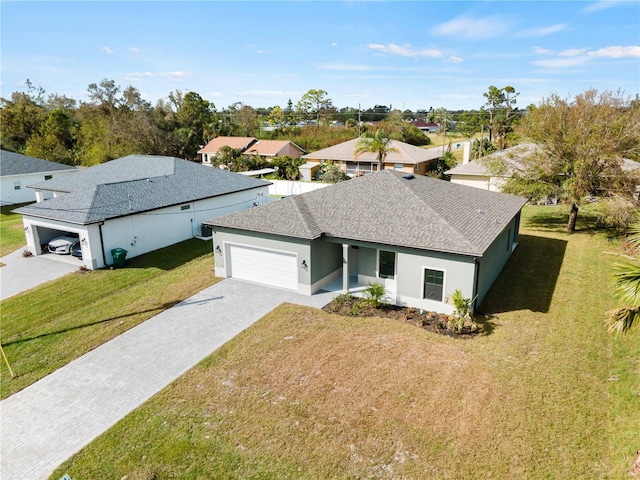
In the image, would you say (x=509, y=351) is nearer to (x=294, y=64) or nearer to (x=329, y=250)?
(x=329, y=250)

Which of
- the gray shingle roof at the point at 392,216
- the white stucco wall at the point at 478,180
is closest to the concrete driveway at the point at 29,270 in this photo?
the gray shingle roof at the point at 392,216

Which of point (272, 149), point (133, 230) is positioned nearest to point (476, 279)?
point (133, 230)

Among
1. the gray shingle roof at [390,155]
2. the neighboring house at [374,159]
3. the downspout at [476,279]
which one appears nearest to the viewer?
the downspout at [476,279]

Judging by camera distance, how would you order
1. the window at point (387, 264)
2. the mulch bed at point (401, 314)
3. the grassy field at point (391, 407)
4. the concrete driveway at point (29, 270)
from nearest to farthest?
the grassy field at point (391, 407)
the mulch bed at point (401, 314)
the window at point (387, 264)
the concrete driveway at point (29, 270)

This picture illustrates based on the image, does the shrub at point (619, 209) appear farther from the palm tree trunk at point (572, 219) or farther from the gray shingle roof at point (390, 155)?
the gray shingle roof at point (390, 155)

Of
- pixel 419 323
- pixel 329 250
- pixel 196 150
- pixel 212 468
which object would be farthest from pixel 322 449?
pixel 196 150

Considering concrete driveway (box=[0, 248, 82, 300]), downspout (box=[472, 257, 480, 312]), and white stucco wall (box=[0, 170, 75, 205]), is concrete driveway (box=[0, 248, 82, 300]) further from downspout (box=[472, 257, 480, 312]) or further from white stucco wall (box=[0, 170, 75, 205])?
downspout (box=[472, 257, 480, 312])
